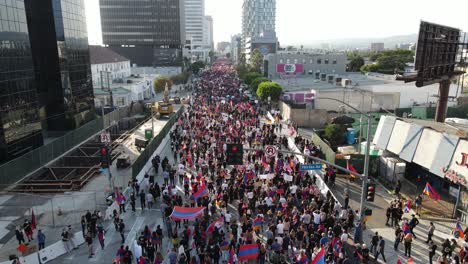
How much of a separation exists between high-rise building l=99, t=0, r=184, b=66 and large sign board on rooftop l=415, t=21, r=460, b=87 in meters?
112

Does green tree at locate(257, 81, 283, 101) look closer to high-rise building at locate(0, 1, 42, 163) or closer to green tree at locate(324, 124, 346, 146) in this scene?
green tree at locate(324, 124, 346, 146)

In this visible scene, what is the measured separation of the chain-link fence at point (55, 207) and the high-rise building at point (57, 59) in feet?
56.9

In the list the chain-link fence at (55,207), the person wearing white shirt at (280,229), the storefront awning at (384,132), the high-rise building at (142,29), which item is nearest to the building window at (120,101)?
the chain-link fence at (55,207)

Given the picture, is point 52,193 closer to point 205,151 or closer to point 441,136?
point 205,151

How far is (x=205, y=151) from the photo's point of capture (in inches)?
1158

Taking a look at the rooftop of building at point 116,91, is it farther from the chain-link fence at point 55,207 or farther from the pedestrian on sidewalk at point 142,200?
the pedestrian on sidewalk at point 142,200

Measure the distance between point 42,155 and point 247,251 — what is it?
70.2 ft

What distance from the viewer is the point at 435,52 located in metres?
23.6

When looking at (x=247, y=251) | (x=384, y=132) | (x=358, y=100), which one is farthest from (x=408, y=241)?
(x=358, y=100)

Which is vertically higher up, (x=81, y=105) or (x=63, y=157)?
(x=81, y=105)

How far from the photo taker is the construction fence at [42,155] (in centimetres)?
2410

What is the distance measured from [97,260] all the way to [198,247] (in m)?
4.45

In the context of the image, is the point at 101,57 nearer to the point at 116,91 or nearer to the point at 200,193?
the point at 116,91

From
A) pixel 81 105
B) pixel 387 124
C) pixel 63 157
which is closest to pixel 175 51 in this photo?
pixel 81 105
